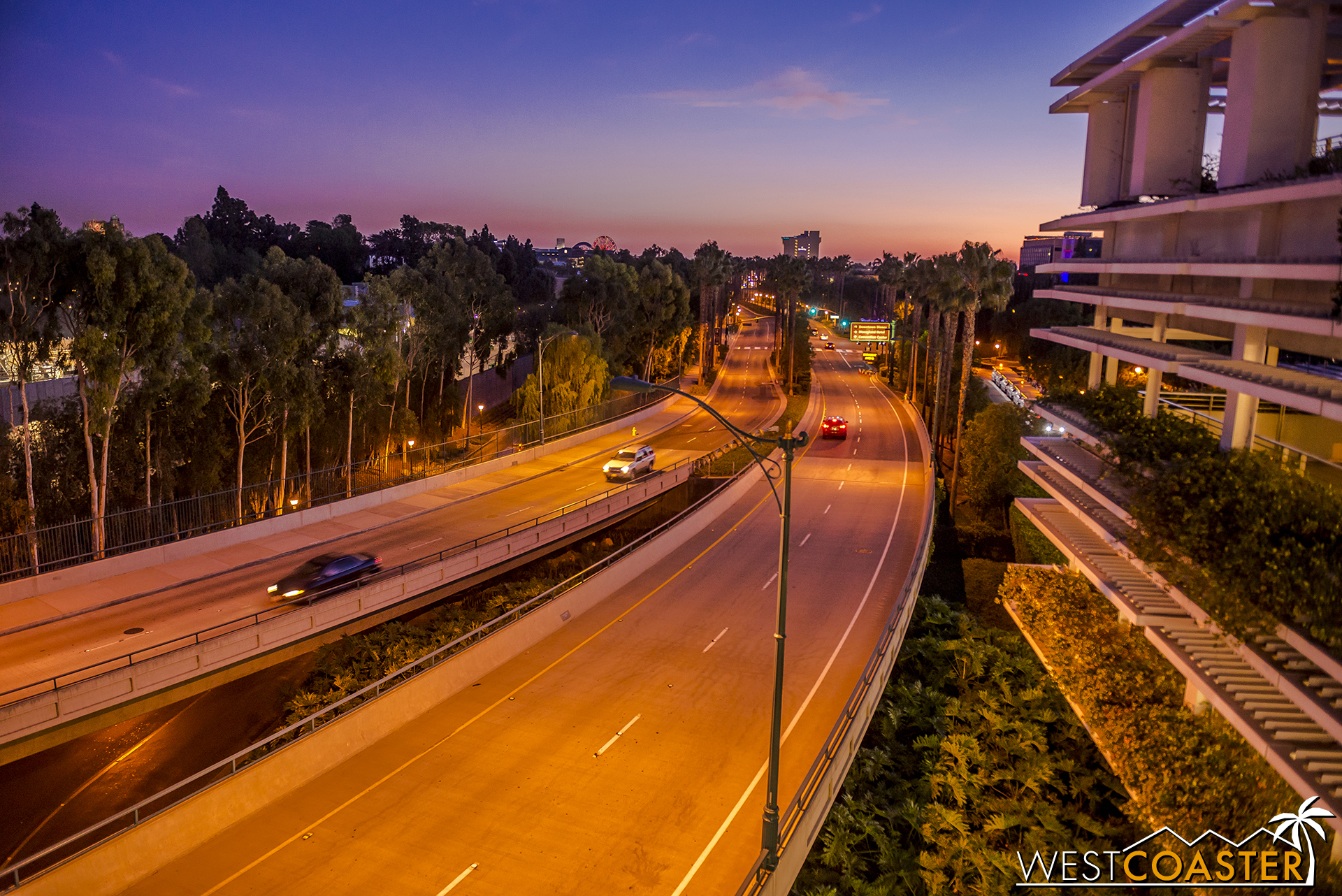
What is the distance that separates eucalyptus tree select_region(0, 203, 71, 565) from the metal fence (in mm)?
684

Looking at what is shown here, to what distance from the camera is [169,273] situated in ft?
89.1

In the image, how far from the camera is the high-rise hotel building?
15695mm

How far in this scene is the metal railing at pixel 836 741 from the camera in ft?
43.9

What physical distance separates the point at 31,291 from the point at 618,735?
2316cm

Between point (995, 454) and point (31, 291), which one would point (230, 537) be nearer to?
point (31, 291)

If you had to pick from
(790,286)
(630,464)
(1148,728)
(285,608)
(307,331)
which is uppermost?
(790,286)

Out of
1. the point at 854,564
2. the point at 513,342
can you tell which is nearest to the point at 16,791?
the point at 854,564

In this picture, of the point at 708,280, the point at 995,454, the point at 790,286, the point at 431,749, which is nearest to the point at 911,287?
the point at 790,286

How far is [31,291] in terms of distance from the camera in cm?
2477

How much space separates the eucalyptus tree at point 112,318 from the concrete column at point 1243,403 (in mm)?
31441

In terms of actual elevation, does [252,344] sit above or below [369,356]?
above

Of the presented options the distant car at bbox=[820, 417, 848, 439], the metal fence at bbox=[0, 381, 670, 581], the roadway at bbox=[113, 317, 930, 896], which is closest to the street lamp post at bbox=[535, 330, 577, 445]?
the metal fence at bbox=[0, 381, 670, 581]

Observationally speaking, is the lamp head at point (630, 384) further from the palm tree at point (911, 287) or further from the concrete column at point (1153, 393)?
the palm tree at point (911, 287)

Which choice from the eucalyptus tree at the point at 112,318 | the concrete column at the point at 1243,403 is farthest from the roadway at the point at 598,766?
the eucalyptus tree at the point at 112,318
